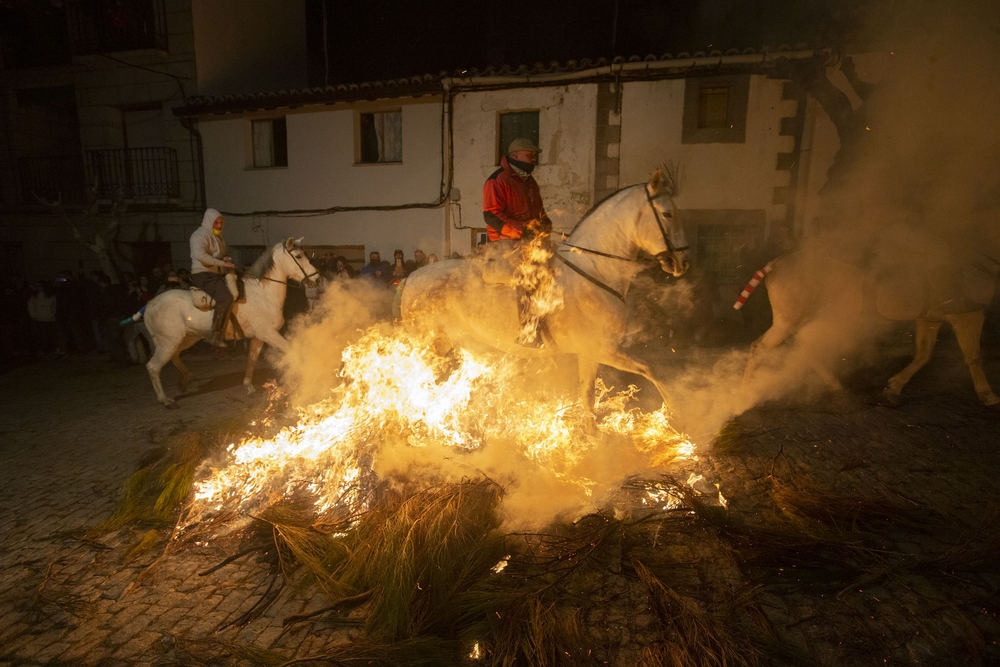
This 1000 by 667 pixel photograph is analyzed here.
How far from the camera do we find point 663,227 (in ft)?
15.1

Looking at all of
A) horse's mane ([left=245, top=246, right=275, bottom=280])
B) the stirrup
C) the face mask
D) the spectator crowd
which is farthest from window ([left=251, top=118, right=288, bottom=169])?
the stirrup

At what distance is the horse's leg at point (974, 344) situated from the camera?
19.6 feet

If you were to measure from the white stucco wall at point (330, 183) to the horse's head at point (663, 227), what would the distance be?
399 inches

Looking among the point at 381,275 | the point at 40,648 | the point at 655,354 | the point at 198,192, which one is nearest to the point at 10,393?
the point at 381,275

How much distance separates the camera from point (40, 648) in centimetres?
284

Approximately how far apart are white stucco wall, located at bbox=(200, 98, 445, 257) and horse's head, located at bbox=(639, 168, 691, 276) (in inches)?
399

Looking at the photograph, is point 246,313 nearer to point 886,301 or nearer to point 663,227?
point 663,227

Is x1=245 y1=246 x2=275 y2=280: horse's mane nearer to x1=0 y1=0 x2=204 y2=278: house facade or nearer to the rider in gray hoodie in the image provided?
the rider in gray hoodie

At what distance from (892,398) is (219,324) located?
948 cm

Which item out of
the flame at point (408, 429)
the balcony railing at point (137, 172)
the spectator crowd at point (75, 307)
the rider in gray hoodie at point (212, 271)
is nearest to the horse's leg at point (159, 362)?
the rider in gray hoodie at point (212, 271)

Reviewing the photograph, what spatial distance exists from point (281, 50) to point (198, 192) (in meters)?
5.86

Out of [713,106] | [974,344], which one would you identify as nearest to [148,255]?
[713,106]

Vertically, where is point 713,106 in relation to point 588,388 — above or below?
above

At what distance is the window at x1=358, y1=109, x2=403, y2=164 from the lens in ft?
47.8
